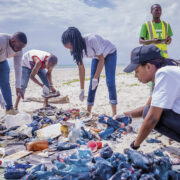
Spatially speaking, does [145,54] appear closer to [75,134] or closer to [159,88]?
[159,88]

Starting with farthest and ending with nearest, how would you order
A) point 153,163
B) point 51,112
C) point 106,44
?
point 51,112
point 106,44
point 153,163

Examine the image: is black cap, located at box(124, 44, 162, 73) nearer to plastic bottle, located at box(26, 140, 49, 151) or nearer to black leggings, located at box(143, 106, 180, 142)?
black leggings, located at box(143, 106, 180, 142)

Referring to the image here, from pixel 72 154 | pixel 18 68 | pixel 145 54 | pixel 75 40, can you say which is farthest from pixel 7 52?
pixel 145 54

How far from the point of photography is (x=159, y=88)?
1.91 meters

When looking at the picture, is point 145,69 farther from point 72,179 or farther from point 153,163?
point 72,179

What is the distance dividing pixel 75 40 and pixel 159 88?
8.05ft

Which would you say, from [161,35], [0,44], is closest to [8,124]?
[0,44]

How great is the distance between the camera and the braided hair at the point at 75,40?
3.98 m

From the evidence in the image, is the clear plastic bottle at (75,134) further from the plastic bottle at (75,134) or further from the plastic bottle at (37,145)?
the plastic bottle at (37,145)

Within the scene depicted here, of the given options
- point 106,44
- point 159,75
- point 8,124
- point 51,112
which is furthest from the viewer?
point 51,112

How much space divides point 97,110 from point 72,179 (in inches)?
132

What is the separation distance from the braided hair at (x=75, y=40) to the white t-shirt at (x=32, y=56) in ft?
4.66

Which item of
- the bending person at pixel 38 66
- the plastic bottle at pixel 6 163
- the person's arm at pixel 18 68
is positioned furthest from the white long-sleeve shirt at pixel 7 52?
the plastic bottle at pixel 6 163

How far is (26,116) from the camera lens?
437 cm
